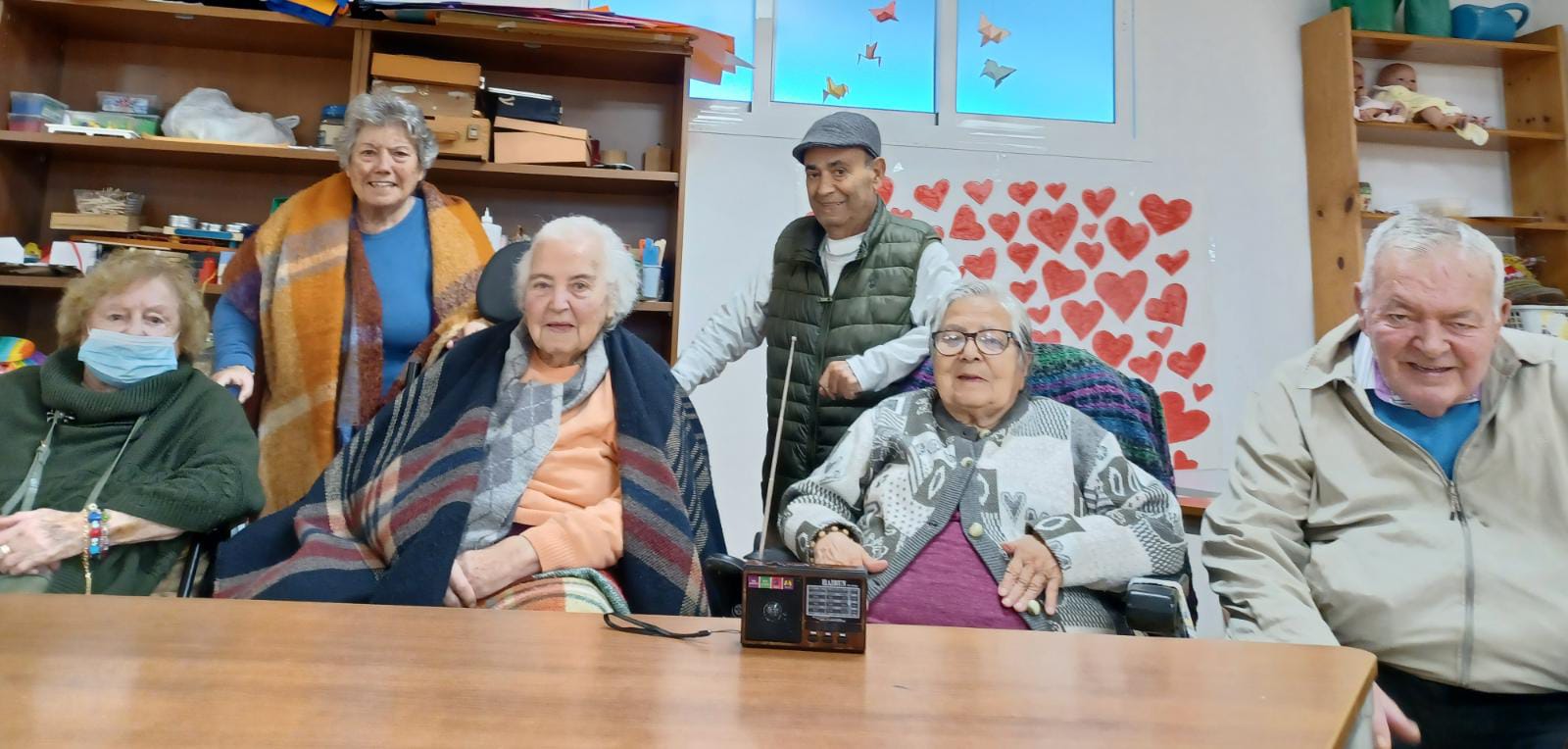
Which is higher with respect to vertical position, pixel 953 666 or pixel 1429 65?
pixel 1429 65

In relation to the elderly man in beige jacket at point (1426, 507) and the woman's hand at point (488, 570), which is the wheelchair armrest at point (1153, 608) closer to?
the elderly man in beige jacket at point (1426, 507)

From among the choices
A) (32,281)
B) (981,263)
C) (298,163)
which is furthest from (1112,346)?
(32,281)

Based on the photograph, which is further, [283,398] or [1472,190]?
[1472,190]

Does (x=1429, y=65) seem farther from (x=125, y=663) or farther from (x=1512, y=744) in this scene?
(x=125, y=663)

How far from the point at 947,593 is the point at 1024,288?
2.37 metres

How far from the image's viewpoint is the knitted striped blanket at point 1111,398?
211 centimetres

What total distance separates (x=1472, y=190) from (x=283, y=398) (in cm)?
454

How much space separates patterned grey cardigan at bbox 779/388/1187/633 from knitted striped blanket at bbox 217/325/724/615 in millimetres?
224

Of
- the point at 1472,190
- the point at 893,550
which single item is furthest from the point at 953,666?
the point at 1472,190

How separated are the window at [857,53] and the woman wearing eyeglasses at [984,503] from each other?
2.05m

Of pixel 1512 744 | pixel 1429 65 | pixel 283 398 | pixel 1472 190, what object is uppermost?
pixel 1429 65

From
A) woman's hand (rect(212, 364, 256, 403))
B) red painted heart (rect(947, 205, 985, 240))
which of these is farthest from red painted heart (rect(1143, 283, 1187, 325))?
woman's hand (rect(212, 364, 256, 403))

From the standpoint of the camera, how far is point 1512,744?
158 cm

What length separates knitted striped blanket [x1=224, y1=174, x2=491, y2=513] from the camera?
2.48 m
